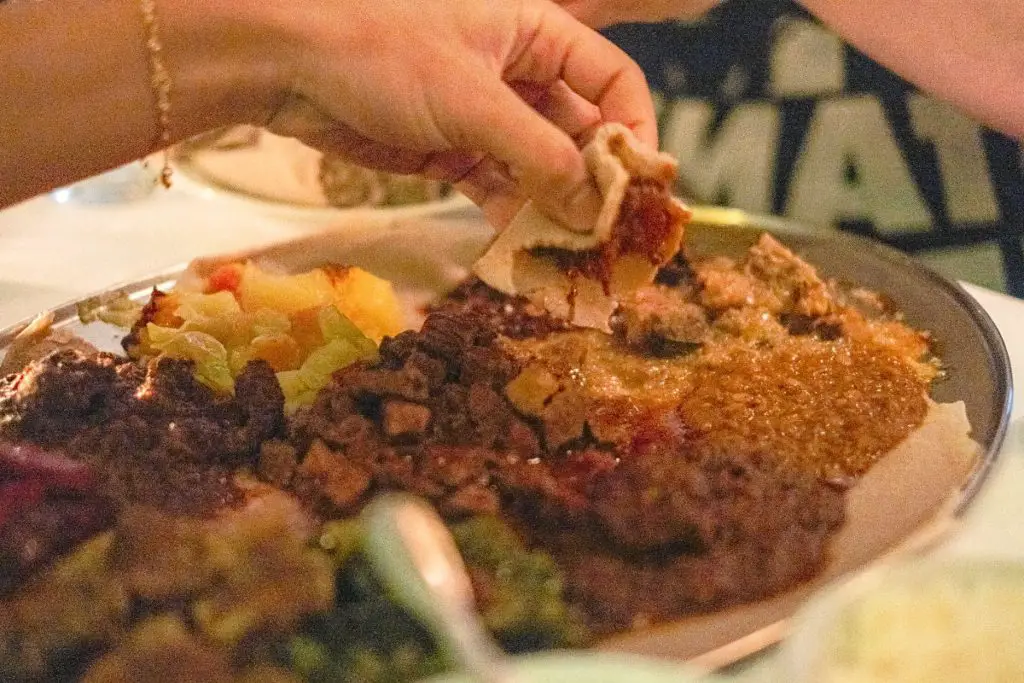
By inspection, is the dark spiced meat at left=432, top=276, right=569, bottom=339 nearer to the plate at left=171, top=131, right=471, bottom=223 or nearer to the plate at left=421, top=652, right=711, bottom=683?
the plate at left=171, top=131, right=471, bottom=223

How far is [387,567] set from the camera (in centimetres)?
80

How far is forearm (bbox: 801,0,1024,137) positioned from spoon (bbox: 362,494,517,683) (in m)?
1.47

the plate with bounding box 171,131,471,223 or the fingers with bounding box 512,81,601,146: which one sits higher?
the fingers with bounding box 512,81,601,146

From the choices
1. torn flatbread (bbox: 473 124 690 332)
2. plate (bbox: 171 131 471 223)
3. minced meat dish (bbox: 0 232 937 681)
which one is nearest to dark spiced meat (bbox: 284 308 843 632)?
minced meat dish (bbox: 0 232 937 681)

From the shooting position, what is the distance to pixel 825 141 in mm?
2129

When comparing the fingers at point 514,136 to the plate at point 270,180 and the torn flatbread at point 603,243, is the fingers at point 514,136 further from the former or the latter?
the plate at point 270,180

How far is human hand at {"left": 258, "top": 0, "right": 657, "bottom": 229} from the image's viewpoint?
1.16m

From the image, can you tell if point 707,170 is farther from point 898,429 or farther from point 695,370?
point 898,429

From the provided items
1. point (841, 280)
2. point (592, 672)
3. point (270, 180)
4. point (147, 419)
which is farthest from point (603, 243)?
point (270, 180)

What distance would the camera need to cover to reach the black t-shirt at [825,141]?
2029 mm

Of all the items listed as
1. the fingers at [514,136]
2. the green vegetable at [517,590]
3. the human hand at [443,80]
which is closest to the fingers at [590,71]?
the human hand at [443,80]

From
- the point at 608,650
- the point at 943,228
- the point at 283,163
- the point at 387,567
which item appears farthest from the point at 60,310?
the point at 943,228

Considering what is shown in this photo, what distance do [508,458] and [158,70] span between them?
0.64 m

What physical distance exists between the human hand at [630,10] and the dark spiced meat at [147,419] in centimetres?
100
